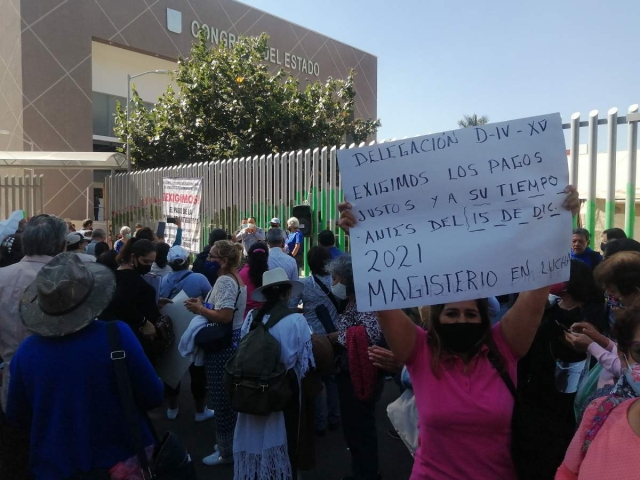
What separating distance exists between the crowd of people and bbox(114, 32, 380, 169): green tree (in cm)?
1461

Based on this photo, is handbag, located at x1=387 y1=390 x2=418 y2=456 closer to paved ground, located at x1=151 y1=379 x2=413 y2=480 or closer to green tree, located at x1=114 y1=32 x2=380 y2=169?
paved ground, located at x1=151 y1=379 x2=413 y2=480

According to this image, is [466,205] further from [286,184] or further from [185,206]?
[185,206]

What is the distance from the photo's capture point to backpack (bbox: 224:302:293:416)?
3.57 metres

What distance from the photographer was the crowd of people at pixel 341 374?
2162mm

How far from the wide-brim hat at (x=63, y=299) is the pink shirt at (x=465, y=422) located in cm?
140

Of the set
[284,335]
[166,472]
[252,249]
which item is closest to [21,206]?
[252,249]

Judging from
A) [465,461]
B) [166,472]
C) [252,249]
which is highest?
[252,249]

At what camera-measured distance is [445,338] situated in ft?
7.58

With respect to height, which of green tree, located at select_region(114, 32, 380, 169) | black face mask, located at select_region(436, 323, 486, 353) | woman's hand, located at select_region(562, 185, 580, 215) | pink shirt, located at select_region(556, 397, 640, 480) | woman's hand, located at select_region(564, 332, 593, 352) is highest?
green tree, located at select_region(114, 32, 380, 169)

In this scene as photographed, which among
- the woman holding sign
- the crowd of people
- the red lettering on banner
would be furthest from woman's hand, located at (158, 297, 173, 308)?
the red lettering on banner

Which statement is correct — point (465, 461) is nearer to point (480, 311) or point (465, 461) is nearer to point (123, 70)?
point (480, 311)

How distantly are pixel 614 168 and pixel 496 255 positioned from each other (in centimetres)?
680

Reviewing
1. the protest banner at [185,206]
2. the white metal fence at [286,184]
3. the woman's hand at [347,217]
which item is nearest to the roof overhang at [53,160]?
the white metal fence at [286,184]

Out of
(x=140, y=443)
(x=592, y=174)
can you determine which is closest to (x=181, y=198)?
(x=592, y=174)
